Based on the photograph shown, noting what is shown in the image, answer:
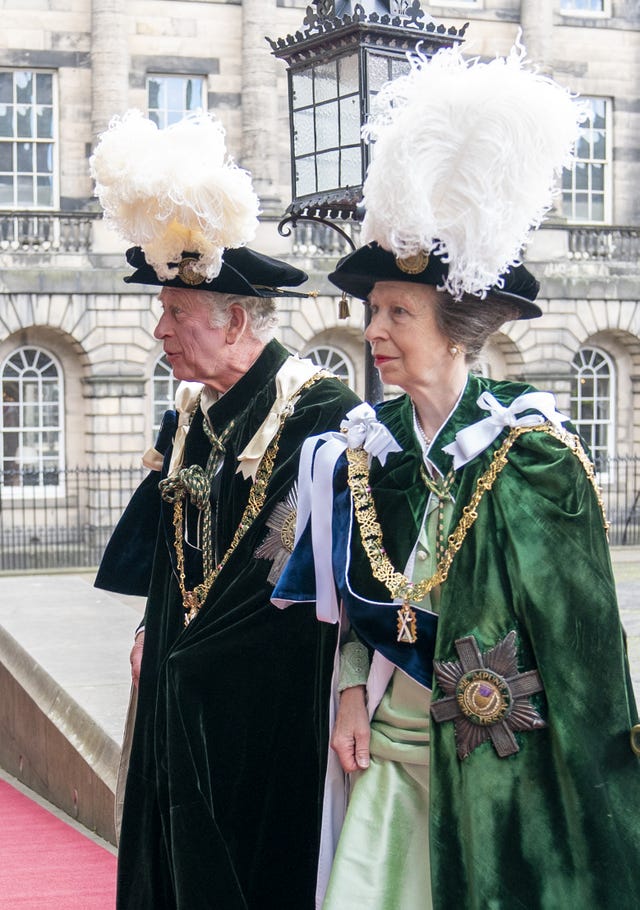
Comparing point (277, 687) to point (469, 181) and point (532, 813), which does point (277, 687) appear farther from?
point (469, 181)

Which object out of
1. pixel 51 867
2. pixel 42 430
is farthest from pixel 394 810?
pixel 42 430

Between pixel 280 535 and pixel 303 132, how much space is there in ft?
7.12

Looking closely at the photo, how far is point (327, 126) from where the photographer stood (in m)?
5.14

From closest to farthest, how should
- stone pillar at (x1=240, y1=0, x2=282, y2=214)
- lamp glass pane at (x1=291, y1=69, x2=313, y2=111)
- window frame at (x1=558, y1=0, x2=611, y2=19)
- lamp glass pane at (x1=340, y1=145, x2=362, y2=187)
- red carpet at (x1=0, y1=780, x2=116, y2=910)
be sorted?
red carpet at (x1=0, y1=780, x2=116, y2=910) → lamp glass pane at (x1=340, y1=145, x2=362, y2=187) → lamp glass pane at (x1=291, y1=69, x2=313, y2=111) → stone pillar at (x1=240, y1=0, x2=282, y2=214) → window frame at (x1=558, y1=0, x2=611, y2=19)

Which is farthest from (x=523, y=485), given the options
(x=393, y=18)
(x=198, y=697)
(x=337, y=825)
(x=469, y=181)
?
(x=393, y=18)

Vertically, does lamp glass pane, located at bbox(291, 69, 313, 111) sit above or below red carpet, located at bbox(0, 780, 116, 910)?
above

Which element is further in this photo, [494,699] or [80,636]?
[80,636]

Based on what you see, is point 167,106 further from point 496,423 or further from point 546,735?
point 546,735

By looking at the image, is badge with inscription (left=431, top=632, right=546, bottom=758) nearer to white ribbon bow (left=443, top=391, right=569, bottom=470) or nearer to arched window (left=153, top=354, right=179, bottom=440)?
white ribbon bow (left=443, top=391, right=569, bottom=470)

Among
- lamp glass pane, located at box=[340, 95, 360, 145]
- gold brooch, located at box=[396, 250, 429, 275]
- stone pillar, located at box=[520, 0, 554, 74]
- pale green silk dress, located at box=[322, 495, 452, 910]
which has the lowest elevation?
pale green silk dress, located at box=[322, 495, 452, 910]

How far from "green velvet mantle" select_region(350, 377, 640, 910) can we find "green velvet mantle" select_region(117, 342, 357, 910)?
27.2 inches

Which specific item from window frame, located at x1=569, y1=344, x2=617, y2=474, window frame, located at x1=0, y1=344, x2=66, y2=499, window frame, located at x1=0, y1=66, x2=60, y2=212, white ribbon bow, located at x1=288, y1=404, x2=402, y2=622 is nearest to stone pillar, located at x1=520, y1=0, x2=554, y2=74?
window frame, located at x1=569, y1=344, x2=617, y2=474

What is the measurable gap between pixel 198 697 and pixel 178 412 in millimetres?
888

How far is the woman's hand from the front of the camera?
3076mm
